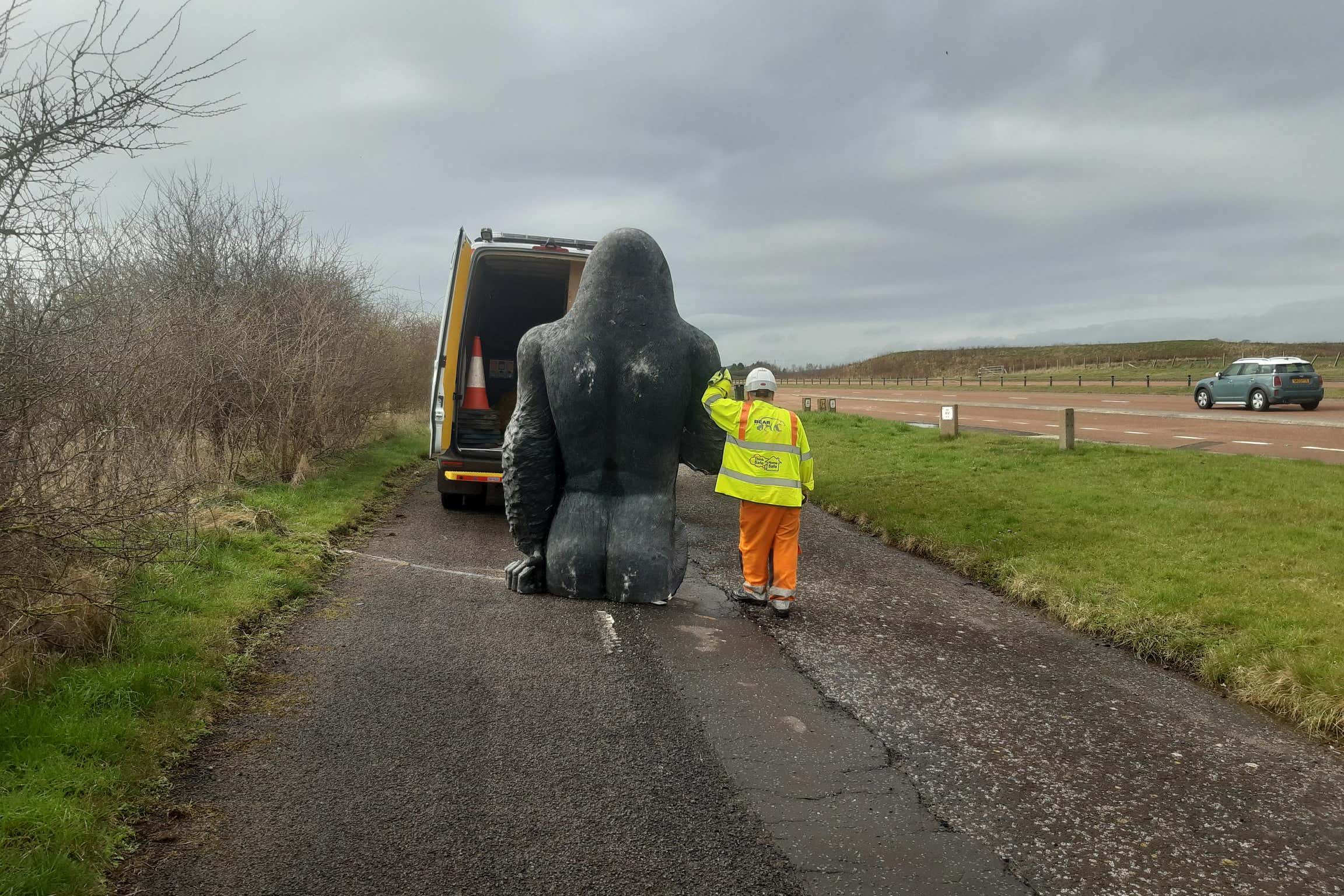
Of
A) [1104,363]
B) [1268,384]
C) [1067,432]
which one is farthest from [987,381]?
[1067,432]

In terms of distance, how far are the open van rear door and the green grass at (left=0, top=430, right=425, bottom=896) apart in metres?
2.38

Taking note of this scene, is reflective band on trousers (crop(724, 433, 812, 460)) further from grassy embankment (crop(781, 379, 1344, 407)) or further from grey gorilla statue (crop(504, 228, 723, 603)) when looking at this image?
grassy embankment (crop(781, 379, 1344, 407))

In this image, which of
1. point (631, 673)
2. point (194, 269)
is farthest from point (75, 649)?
point (194, 269)

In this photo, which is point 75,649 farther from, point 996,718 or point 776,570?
point 996,718

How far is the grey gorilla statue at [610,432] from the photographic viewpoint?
→ 5496 millimetres

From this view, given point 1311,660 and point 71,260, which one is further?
point 71,260

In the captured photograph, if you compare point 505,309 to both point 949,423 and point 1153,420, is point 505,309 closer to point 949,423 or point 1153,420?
point 949,423

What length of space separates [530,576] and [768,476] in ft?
5.64

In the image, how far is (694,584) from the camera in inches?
270

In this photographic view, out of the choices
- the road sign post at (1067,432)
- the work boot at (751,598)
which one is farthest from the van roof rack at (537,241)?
the road sign post at (1067,432)

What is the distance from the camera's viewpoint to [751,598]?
6.22 m

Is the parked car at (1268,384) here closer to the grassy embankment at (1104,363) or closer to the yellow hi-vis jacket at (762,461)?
the grassy embankment at (1104,363)

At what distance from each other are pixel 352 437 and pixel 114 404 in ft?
28.0

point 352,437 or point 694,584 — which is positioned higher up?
point 352,437
